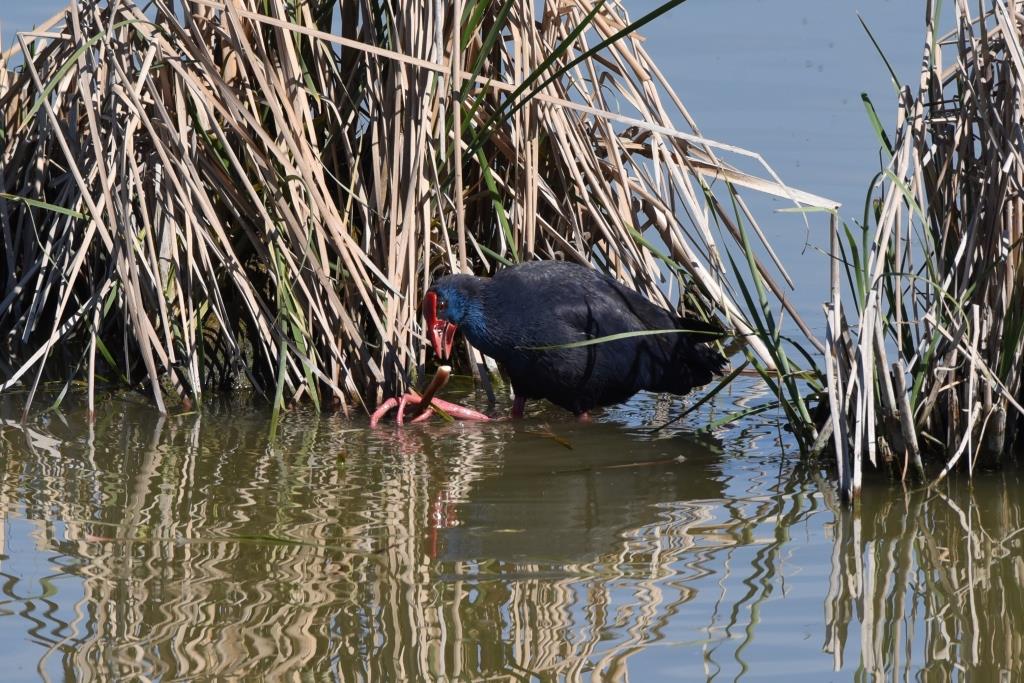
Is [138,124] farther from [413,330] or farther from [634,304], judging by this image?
[634,304]

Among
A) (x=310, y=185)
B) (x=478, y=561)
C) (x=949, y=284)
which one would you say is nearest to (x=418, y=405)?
(x=310, y=185)

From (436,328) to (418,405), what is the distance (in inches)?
10.7

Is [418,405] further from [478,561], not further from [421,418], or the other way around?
[478,561]

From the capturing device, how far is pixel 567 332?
445 centimetres

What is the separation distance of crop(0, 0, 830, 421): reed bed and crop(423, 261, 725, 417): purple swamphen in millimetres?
142

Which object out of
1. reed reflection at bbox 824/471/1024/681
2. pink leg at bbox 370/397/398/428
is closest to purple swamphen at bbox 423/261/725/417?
pink leg at bbox 370/397/398/428

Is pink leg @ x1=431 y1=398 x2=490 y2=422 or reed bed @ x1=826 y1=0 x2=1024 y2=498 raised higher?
reed bed @ x1=826 y1=0 x2=1024 y2=498

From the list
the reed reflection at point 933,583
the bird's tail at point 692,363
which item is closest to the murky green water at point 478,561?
the reed reflection at point 933,583

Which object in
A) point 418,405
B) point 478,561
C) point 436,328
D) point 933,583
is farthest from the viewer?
Result: point 436,328

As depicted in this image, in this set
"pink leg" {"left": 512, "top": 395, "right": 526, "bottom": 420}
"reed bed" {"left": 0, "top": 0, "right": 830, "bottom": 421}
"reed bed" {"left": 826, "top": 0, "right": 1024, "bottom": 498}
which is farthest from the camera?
"pink leg" {"left": 512, "top": 395, "right": 526, "bottom": 420}

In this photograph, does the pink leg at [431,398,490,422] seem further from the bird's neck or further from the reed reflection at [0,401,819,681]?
the bird's neck

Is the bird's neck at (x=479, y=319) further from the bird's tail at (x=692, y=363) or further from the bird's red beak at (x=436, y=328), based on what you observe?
the bird's tail at (x=692, y=363)

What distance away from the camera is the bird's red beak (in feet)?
14.8

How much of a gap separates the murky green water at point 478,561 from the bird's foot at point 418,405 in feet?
0.35
